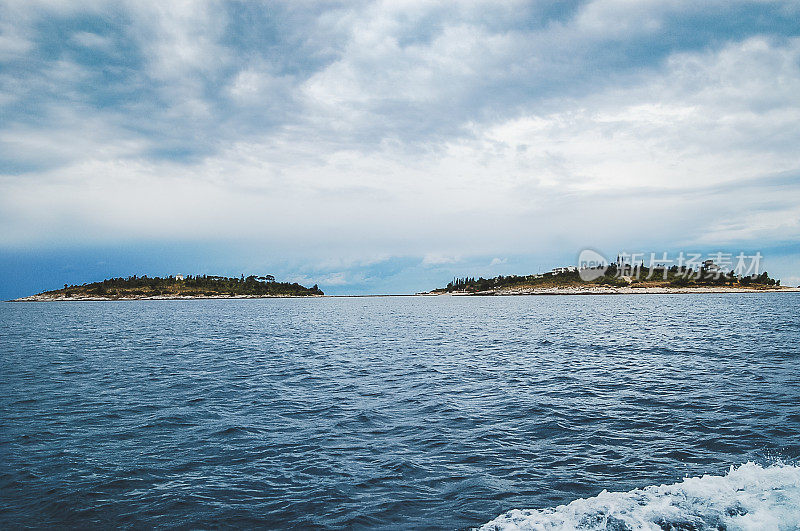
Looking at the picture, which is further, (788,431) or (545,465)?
(788,431)

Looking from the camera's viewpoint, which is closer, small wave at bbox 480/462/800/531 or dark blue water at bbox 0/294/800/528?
small wave at bbox 480/462/800/531

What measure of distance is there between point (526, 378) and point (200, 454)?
72.5 feet

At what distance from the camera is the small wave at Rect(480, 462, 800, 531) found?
1191 centimetres

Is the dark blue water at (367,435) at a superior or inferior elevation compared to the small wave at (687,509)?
inferior

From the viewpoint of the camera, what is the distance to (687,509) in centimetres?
1269

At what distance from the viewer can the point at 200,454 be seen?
1786 centimetres

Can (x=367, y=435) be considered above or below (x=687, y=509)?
below

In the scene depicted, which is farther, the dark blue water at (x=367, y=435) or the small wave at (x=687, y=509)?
the dark blue water at (x=367, y=435)

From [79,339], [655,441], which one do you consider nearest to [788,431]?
[655,441]

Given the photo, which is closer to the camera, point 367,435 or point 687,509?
point 687,509

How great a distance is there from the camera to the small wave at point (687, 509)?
39.1ft

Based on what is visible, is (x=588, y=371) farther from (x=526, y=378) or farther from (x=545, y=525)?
(x=545, y=525)

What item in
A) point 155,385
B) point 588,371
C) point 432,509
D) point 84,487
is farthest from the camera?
point 588,371

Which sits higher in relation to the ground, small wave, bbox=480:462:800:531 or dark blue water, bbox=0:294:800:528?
small wave, bbox=480:462:800:531
